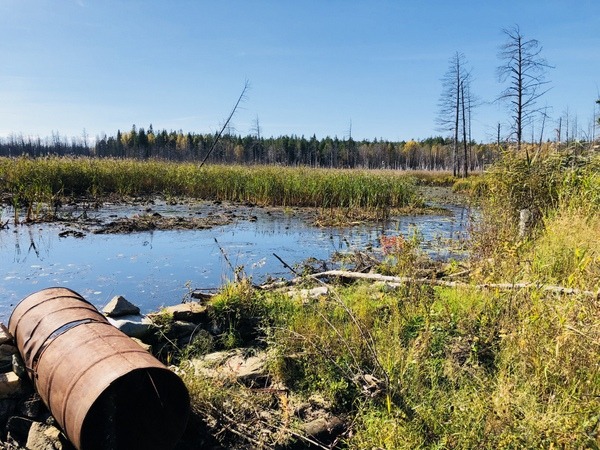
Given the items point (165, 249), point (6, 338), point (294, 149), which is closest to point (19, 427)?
point (6, 338)

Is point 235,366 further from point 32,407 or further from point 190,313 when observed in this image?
point 32,407

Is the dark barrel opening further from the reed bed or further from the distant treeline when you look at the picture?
the distant treeline

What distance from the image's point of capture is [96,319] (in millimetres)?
3229

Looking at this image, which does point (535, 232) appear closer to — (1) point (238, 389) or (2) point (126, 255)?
(1) point (238, 389)

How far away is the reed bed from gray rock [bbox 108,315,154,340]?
11554mm

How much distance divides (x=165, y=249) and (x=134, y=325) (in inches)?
208

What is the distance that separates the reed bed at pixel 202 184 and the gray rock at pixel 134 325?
11.6m

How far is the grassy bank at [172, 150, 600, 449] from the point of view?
2664mm

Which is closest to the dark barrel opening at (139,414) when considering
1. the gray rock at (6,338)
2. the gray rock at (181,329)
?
the gray rock at (6,338)

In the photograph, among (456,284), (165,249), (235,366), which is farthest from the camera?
(165,249)

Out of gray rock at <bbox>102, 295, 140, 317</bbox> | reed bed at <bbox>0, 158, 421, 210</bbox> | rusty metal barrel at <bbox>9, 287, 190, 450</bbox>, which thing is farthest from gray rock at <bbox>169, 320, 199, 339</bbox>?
reed bed at <bbox>0, 158, 421, 210</bbox>

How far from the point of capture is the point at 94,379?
256 cm

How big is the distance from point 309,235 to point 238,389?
816 centimetres

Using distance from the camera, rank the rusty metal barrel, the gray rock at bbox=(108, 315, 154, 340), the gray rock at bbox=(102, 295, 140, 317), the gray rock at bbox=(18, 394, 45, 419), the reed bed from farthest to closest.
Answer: the reed bed
the gray rock at bbox=(102, 295, 140, 317)
the gray rock at bbox=(108, 315, 154, 340)
the gray rock at bbox=(18, 394, 45, 419)
the rusty metal barrel
